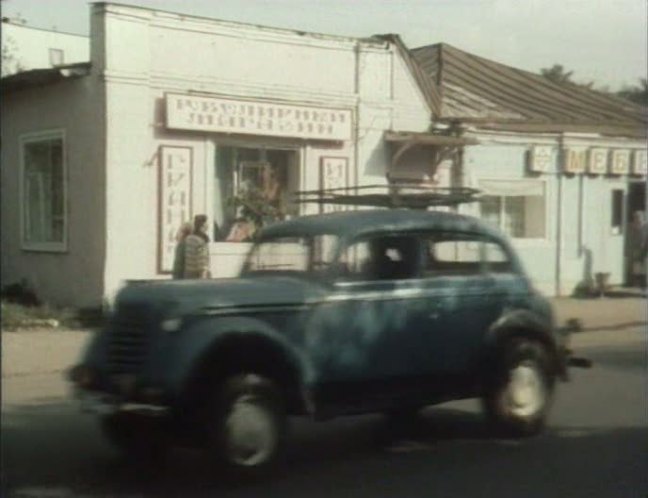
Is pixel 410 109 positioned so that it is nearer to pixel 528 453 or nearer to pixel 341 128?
pixel 341 128

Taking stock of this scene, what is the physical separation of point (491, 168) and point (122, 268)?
11726 mm

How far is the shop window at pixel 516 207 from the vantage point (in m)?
22.4

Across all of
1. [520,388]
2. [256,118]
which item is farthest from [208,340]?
[256,118]

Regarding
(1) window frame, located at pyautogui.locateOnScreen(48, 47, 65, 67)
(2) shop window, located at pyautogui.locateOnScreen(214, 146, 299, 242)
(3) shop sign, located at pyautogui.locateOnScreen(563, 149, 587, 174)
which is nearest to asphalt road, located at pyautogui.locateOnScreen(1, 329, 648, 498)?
(2) shop window, located at pyautogui.locateOnScreen(214, 146, 299, 242)

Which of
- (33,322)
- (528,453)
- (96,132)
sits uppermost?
(96,132)

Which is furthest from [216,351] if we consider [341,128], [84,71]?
[341,128]

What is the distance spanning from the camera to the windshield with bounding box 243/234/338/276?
29.3 feet

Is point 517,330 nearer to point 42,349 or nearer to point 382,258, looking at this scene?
point 382,258

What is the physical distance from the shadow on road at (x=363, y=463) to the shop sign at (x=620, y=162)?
14797 millimetres

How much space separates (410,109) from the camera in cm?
2003

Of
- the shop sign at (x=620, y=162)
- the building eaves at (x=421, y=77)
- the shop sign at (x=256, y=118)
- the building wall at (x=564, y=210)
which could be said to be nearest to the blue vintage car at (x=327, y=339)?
the shop sign at (x=256, y=118)

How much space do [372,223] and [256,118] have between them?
7.07 m

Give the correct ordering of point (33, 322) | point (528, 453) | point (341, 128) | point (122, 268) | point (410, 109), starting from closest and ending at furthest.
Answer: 1. point (528, 453)
2. point (33, 322)
3. point (122, 268)
4. point (341, 128)
5. point (410, 109)

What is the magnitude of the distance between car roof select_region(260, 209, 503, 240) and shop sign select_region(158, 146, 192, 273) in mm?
2130
